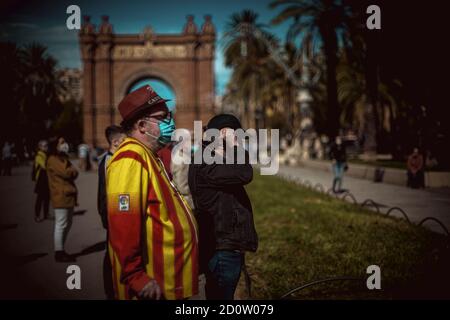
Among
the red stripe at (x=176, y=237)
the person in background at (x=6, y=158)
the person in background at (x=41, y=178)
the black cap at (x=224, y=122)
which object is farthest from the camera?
the person in background at (x=41, y=178)

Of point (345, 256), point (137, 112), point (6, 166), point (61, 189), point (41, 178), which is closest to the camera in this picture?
point (137, 112)

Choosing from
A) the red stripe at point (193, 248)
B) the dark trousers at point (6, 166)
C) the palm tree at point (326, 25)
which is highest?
the palm tree at point (326, 25)

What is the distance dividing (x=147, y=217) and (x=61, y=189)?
459 centimetres

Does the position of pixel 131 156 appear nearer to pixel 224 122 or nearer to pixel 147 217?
pixel 147 217

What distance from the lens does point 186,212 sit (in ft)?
9.55

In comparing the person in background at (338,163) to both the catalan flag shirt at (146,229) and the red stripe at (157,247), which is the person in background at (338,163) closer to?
the catalan flag shirt at (146,229)

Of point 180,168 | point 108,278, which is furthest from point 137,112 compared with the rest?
point 180,168

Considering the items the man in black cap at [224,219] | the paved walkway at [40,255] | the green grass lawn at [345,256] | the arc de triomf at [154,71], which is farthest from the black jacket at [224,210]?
the arc de triomf at [154,71]

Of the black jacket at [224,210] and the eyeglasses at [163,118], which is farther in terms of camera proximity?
the black jacket at [224,210]

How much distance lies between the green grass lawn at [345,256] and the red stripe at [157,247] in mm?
2123

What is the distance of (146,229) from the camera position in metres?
2.71

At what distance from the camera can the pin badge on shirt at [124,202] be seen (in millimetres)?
2578

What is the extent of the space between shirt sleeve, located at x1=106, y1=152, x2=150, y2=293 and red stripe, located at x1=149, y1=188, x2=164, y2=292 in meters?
0.08

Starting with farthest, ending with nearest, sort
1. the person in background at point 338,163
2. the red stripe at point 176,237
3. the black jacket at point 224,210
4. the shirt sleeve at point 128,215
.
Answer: the person in background at point 338,163 < the black jacket at point 224,210 < the red stripe at point 176,237 < the shirt sleeve at point 128,215
